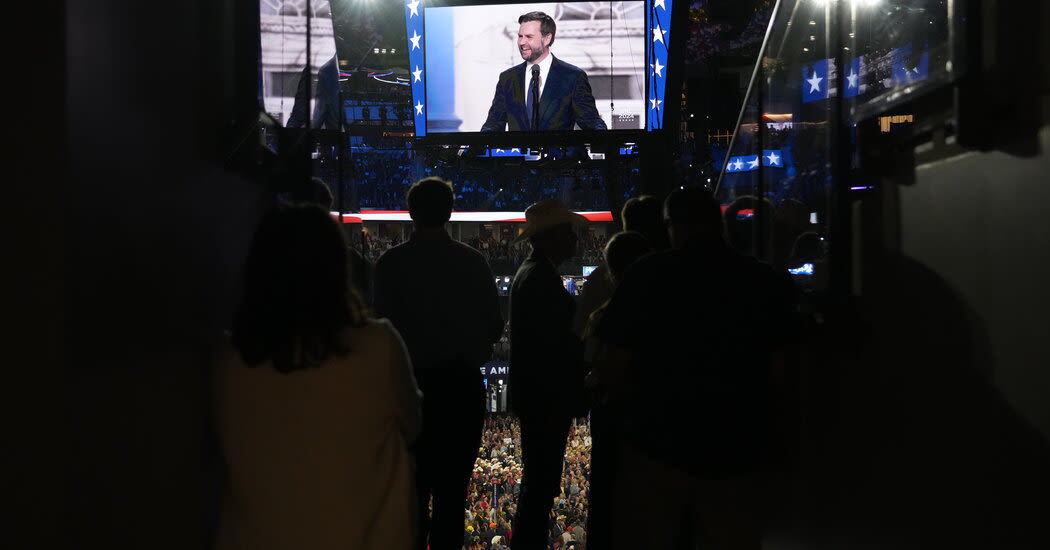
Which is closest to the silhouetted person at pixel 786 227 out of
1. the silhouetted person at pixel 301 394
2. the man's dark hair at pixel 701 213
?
the man's dark hair at pixel 701 213

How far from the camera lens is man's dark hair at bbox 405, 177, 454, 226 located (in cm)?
347

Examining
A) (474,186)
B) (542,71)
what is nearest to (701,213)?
(542,71)

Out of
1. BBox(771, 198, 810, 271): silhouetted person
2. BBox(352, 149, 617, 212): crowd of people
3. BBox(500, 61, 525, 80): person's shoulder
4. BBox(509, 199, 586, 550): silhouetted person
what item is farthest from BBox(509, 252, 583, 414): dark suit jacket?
BBox(352, 149, 617, 212): crowd of people

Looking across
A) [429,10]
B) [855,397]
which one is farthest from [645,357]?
[429,10]

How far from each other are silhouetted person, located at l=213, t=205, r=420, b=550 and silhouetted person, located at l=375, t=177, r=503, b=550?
148 cm

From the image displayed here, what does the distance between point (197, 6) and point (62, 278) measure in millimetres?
1088

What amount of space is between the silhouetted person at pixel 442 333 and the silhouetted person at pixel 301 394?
1484 mm

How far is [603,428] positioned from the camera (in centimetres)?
337

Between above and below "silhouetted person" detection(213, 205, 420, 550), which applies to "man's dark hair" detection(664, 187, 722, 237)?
above

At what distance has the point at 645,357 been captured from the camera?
101 inches

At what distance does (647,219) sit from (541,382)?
0.81 meters

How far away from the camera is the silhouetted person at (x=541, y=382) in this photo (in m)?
3.56

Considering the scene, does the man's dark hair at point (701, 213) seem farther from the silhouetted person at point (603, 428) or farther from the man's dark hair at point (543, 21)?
the man's dark hair at point (543, 21)

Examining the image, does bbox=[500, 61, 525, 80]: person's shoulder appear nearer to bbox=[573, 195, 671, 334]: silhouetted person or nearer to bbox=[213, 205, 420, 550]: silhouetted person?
bbox=[573, 195, 671, 334]: silhouetted person
